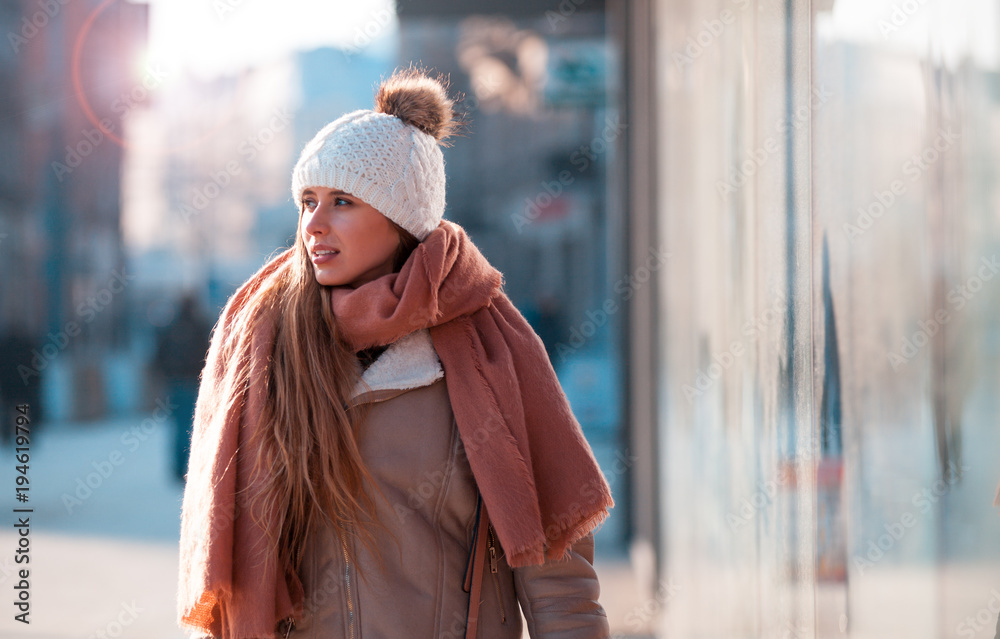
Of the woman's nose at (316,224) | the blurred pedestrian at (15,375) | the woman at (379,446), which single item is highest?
the woman's nose at (316,224)

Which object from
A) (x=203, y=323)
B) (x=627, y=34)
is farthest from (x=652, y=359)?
(x=203, y=323)

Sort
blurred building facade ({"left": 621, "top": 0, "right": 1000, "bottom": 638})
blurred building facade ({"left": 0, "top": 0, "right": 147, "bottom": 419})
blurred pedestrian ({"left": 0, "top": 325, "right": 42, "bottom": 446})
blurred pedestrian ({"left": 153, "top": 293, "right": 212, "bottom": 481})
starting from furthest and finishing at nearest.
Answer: blurred building facade ({"left": 0, "top": 0, "right": 147, "bottom": 419}) < blurred pedestrian ({"left": 0, "top": 325, "right": 42, "bottom": 446}) < blurred pedestrian ({"left": 153, "top": 293, "right": 212, "bottom": 481}) < blurred building facade ({"left": 621, "top": 0, "right": 1000, "bottom": 638})

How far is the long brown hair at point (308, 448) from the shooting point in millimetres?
1756

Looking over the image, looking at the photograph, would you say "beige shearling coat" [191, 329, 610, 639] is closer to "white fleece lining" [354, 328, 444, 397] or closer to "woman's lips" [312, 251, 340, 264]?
"white fleece lining" [354, 328, 444, 397]

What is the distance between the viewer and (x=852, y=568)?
6.47 ft

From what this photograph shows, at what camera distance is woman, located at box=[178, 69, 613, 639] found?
5.77 feet

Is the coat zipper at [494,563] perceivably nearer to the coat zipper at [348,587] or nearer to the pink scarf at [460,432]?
the pink scarf at [460,432]

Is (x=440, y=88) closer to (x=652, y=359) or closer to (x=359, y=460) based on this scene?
(x=359, y=460)

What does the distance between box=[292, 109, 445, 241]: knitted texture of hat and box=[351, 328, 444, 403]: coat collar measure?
0.87 ft

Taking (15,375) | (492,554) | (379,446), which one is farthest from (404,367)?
(15,375)

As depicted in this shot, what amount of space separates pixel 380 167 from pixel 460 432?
1.85 ft

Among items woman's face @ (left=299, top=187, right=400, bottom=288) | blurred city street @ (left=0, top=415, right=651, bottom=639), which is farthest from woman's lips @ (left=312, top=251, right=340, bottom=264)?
blurred city street @ (left=0, top=415, right=651, bottom=639)

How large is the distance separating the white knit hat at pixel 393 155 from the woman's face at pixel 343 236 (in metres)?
0.03

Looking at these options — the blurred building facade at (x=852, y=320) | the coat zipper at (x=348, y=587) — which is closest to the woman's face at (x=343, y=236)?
the coat zipper at (x=348, y=587)
